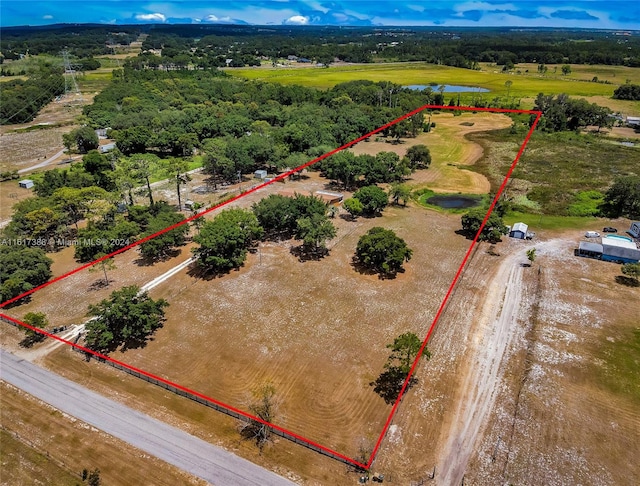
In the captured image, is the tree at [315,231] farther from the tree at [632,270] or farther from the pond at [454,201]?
the tree at [632,270]

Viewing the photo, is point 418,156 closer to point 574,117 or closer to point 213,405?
point 574,117

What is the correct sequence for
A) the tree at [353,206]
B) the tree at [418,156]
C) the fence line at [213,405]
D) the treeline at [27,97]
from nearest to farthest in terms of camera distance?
the fence line at [213,405] → the tree at [353,206] → the tree at [418,156] → the treeline at [27,97]

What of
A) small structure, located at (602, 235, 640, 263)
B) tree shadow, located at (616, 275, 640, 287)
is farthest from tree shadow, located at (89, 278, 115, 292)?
small structure, located at (602, 235, 640, 263)

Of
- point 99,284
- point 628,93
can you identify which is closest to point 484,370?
point 99,284

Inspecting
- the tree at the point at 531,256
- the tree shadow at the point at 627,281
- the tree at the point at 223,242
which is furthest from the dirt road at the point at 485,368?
the tree at the point at 223,242

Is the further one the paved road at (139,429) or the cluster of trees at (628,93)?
the cluster of trees at (628,93)

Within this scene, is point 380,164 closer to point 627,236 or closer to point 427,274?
point 427,274
